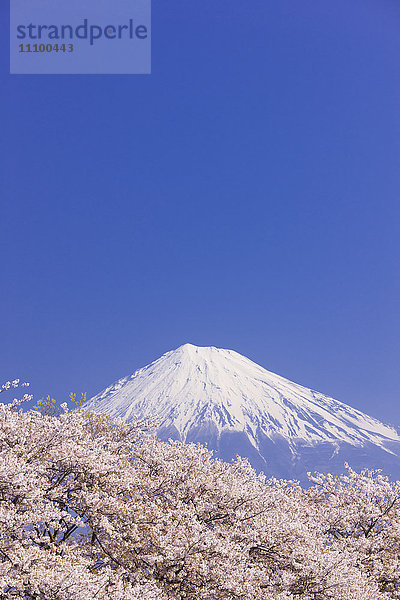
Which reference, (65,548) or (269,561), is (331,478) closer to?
(269,561)

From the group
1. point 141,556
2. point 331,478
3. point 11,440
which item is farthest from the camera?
point 331,478

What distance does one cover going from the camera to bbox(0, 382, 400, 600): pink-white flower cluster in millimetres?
7903

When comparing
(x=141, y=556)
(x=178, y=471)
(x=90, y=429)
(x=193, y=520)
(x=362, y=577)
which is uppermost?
(x=90, y=429)

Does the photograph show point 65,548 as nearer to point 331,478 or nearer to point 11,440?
point 11,440

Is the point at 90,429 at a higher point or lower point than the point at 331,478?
higher

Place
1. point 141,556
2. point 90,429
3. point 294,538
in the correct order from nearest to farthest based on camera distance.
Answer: point 141,556 < point 294,538 < point 90,429

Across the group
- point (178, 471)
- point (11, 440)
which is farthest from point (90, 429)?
point (11, 440)

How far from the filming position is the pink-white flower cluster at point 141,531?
25.9ft

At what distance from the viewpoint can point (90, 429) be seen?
1430 cm

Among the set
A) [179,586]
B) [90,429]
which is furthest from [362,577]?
[90,429]

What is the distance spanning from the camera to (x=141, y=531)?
9.61 m

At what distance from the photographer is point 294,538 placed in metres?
11.2

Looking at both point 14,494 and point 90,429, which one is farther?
point 90,429

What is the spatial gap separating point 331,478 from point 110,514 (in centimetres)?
1314
